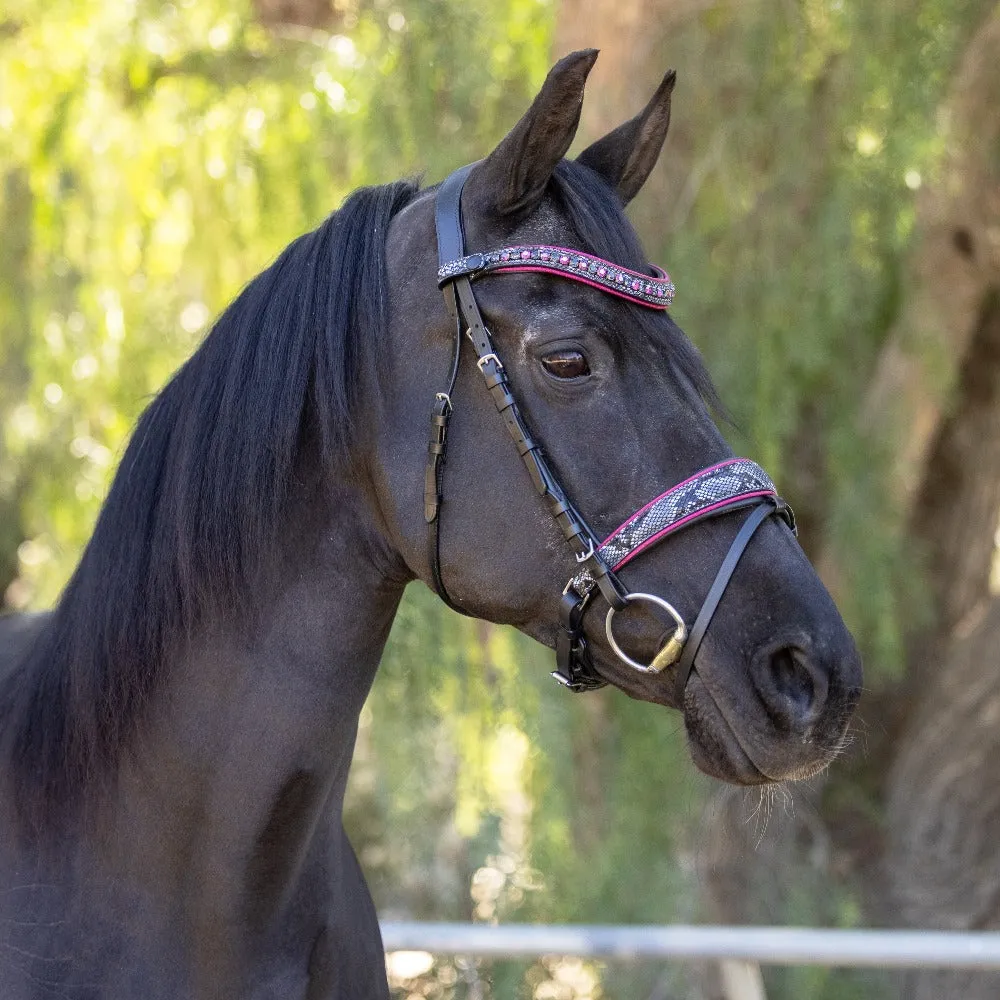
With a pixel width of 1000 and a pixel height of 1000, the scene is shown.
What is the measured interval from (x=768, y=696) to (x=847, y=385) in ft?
9.30

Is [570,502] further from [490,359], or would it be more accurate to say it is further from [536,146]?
[536,146]

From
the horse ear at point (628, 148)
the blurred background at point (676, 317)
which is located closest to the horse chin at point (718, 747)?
the horse ear at point (628, 148)

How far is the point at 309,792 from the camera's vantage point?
170 cm

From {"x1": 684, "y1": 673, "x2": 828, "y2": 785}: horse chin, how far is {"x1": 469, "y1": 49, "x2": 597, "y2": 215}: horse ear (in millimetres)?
713

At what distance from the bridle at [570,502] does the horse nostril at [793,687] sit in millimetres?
99

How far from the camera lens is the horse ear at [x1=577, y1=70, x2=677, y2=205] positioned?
1.90 meters

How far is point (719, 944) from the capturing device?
2.44 m

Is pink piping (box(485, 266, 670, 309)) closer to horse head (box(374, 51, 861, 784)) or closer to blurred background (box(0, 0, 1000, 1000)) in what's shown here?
horse head (box(374, 51, 861, 784))

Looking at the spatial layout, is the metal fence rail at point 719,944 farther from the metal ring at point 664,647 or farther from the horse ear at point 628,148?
the horse ear at point 628,148

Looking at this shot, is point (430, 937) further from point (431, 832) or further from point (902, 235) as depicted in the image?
point (902, 235)

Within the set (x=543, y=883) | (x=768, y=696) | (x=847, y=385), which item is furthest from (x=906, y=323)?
(x=768, y=696)

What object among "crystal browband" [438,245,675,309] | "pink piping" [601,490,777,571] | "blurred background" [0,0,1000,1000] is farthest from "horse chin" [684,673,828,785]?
"blurred background" [0,0,1000,1000]

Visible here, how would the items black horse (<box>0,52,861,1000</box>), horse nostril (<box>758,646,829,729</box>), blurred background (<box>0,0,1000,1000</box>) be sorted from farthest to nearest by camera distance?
blurred background (<box>0,0,1000,1000</box>) → black horse (<box>0,52,861,1000</box>) → horse nostril (<box>758,646,829,729</box>)

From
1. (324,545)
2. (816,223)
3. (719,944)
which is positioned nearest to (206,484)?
(324,545)
